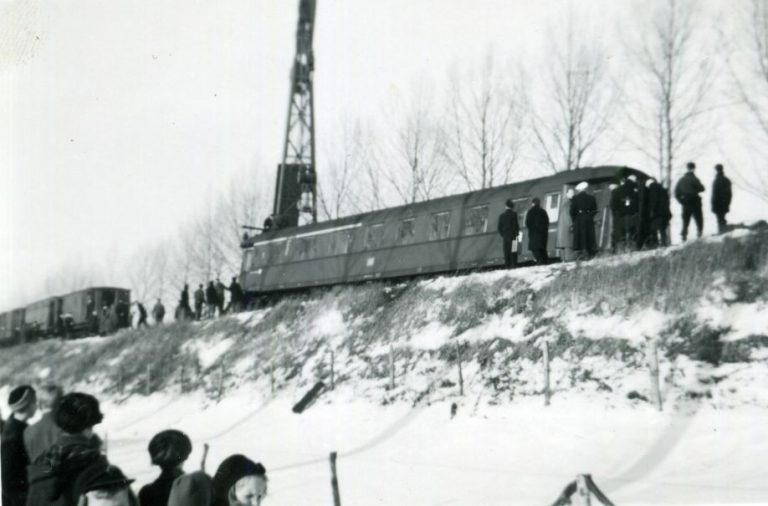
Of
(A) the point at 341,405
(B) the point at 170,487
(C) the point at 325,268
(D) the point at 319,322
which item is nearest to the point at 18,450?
(B) the point at 170,487

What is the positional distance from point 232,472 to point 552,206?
1113 cm

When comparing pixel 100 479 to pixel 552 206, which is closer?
pixel 100 479

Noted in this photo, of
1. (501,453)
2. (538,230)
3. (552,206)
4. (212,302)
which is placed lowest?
(501,453)

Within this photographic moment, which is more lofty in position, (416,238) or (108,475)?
(416,238)

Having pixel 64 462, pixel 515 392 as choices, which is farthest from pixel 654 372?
pixel 64 462

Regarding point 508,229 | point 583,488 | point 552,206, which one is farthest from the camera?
point 552,206

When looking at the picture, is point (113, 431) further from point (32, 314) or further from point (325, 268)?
point (32, 314)

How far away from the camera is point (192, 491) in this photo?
316 centimetres

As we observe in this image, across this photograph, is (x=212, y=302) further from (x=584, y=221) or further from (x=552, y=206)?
(x=584, y=221)

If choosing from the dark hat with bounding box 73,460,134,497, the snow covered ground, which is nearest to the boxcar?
the snow covered ground

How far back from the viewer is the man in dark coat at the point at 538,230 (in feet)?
41.8

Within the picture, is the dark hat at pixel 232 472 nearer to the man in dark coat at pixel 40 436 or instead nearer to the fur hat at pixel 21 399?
the man in dark coat at pixel 40 436

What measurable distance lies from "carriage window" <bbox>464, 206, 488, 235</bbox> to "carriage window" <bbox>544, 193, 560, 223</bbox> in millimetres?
1304

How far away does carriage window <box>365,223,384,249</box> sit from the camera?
16.9 metres
